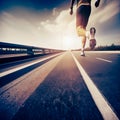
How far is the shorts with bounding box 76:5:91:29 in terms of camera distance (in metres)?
8.48

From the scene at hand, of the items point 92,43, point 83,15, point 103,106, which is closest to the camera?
point 103,106

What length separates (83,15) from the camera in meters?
8.68

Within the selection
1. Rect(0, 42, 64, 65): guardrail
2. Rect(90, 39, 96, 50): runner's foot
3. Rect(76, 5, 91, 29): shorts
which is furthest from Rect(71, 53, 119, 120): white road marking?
Rect(90, 39, 96, 50): runner's foot

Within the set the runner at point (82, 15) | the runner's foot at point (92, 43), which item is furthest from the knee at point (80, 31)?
the runner's foot at point (92, 43)

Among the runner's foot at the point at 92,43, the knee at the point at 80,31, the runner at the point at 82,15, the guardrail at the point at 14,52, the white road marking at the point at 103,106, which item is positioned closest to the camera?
the white road marking at the point at 103,106

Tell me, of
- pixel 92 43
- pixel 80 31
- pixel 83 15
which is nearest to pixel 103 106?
pixel 80 31

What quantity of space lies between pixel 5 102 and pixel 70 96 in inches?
38.7

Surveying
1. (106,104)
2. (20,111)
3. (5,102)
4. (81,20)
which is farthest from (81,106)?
(81,20)

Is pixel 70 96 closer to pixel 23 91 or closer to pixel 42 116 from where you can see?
pixel 42 116

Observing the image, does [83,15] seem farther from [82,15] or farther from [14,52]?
[14,52]

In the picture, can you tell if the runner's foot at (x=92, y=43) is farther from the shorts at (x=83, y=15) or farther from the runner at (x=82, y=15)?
the shorts at (x=83, y=15)

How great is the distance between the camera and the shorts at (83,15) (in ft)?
27.8

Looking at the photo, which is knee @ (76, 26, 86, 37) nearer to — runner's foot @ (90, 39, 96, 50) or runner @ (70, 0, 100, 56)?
runner @ (70, 0, 100, 56)

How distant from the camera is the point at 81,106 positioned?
159 cm
